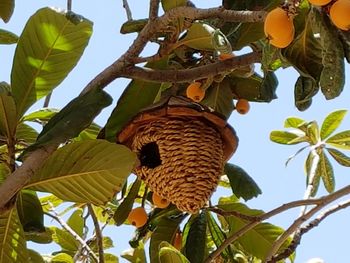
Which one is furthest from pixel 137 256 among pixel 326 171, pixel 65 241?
pixel 326 171

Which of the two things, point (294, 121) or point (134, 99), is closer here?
point (134, 99)

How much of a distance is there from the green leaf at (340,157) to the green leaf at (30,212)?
3.51 feet

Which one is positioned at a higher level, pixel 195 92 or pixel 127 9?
pixel 127 9

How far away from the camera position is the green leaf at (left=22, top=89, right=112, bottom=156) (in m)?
1.55

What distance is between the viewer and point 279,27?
1.31 meters

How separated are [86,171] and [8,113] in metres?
0.21

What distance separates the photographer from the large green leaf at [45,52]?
1.75 m

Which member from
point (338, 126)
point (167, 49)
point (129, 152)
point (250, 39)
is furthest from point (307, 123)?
point (129, 152)

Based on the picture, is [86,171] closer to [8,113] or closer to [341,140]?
[8,113]

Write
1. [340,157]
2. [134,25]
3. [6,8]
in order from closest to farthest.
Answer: [134,25] < [6,8] < [340,157]

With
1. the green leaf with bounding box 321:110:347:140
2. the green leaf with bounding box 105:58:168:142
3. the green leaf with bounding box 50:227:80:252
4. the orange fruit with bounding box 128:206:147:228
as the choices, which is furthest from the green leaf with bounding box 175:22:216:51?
the green leaf with bounding box 50:227:80:252

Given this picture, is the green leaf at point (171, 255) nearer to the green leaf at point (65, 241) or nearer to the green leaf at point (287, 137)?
the green leaf at point (287, 137)

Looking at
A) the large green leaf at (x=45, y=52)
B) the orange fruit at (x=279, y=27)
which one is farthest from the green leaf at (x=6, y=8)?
the orange fruit at (x=279, y=27)

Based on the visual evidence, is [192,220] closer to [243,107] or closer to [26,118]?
[243,107]
